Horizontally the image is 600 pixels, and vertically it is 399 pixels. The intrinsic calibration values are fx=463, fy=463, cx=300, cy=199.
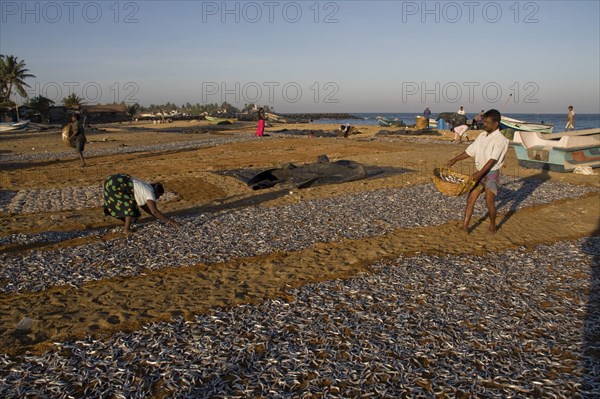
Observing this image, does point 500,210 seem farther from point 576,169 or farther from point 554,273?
point 576,169

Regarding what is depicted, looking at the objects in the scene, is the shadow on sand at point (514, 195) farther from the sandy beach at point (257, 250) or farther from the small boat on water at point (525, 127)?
the small boat on water at point (525, 127)

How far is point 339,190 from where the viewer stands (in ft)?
42.2

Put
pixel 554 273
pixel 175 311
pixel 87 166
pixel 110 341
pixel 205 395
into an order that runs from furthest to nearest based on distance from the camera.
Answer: pixel 87 166
pixel 554 273
pixel 175 311
pixel 110 341
pixel 205 395

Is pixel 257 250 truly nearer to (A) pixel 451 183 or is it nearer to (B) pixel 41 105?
(A) pixel 451 183

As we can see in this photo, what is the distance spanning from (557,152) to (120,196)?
14.0 meters

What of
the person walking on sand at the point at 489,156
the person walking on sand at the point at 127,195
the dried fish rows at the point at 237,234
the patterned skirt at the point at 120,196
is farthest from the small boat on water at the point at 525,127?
the patterned skirt at the point at 120,196

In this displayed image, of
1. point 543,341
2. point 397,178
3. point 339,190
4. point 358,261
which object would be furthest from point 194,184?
point 543,341

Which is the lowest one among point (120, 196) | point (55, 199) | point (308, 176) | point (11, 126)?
point (55, 199)

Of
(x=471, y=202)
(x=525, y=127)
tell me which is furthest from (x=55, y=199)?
(x=525, y=127)

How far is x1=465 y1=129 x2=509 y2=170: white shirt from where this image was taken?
8.00 meters

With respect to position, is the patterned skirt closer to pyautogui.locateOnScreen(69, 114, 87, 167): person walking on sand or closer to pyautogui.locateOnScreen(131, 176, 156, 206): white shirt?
pyautogui.locateOnScreen(131, 176, 156, 206): white shirt

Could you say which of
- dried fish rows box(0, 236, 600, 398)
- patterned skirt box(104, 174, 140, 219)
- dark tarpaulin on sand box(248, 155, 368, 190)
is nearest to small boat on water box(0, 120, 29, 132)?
dark tarpaulin on sand box(248, 155, 368, 190)

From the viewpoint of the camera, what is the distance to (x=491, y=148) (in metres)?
8.05

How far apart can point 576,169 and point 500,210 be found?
7.10m
